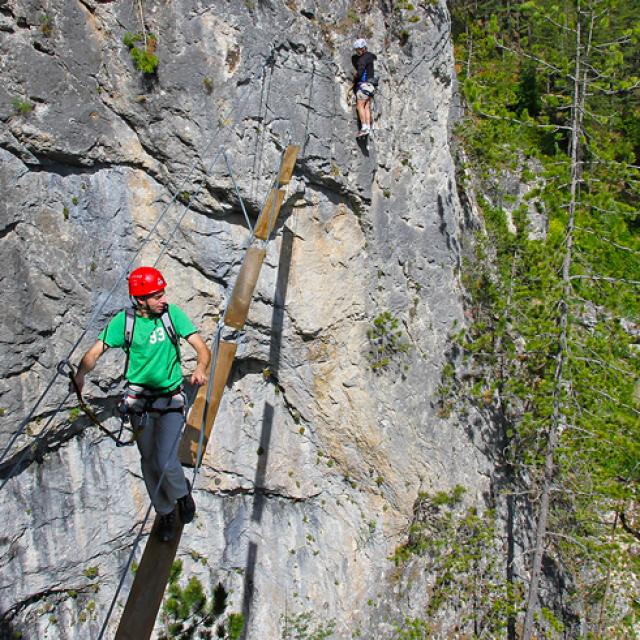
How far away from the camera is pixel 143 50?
771cm

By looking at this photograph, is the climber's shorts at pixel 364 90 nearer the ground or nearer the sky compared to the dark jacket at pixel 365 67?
nearer the ground

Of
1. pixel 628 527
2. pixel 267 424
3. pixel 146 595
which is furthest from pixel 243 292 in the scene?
pixel 628 527

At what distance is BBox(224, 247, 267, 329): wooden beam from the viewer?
20.1 feet

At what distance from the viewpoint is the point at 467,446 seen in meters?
10.8

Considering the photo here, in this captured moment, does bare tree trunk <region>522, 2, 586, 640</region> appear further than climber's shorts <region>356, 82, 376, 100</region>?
No

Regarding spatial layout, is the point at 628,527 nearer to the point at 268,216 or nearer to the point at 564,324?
the point at 564,324

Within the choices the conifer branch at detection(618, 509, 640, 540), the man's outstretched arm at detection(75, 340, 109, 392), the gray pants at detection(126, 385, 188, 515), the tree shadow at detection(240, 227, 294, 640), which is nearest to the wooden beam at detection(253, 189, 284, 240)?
the tree shadow at detection(240, 227, 294, 640)

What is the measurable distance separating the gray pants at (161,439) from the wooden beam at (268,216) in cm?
248

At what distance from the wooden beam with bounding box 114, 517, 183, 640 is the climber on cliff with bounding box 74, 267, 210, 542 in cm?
21

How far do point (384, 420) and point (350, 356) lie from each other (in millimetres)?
1289

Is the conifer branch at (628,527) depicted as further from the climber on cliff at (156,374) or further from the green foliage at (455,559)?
the climber on cliff at (156,374)

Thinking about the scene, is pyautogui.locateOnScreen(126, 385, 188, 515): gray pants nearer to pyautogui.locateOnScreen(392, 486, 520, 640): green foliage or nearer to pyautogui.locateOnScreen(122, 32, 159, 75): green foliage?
→ pyautogui.locateOnScreen(122, 32, 159, 75): green foliage

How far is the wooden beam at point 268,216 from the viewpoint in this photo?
6996 millimetres

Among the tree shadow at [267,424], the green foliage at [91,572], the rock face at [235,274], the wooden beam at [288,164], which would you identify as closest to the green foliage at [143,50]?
the rock face at [235,274]
